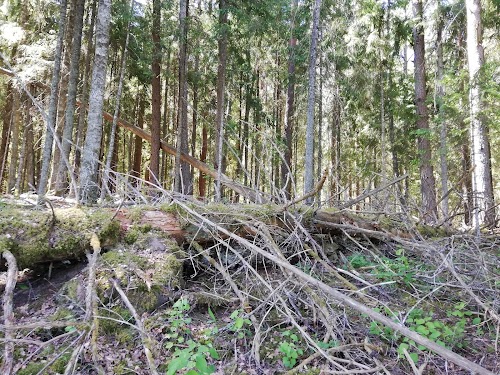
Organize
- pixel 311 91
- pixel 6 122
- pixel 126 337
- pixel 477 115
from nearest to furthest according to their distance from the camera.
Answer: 1. pixel 126 337
2. pixel 477 115
3. pixel 311 91
4. pixel 6 122

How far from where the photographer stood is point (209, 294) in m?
3.22

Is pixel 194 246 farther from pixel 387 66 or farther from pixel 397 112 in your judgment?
pixel 387 66

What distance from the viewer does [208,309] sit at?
→ 10.0 feet

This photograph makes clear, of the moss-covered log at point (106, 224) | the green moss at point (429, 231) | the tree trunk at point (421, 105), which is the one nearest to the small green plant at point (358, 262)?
the moss-covered log at point (106, 224)

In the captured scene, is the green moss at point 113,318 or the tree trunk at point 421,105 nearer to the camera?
the green moss at point 113,318

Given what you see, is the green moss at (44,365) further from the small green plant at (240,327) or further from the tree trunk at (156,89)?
the tree trunk at (156,89)

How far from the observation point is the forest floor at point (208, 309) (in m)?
2.33

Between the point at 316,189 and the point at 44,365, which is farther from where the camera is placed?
the point at 316,189

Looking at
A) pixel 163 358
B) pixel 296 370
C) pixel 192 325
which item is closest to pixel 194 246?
pixel 192 325

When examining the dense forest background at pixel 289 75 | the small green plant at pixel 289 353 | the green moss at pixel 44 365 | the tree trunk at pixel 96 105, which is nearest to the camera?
the green moss at pixel 44 365

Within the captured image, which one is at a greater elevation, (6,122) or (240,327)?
(6,122)

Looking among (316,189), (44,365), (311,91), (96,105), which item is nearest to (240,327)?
(44,365)

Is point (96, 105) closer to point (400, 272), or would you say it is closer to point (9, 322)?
point (9, 322)

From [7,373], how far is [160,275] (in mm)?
1335
